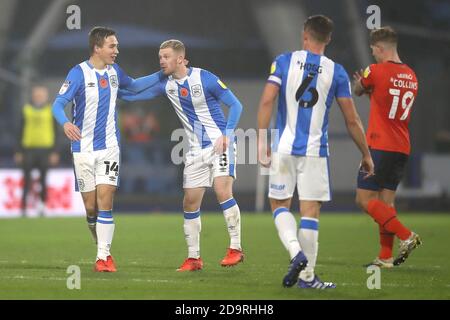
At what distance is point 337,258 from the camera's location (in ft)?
34.9

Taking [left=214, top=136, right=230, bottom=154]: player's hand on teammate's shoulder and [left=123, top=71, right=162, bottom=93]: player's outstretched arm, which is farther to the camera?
[left=123, top=71, right=162, bottom=93]: player's outstretched arm

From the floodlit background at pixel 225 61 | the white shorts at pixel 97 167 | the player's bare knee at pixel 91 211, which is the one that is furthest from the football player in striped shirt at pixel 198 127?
the floodlit background at pixel 225 61

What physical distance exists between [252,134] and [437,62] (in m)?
4.75

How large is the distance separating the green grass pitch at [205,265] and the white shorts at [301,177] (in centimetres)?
69

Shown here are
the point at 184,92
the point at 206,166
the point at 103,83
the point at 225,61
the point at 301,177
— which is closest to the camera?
the point at 301,177

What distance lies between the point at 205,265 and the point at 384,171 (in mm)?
1835

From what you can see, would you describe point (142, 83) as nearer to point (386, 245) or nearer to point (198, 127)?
point (198, 127)

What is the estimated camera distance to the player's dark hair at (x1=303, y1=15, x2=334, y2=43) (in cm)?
768

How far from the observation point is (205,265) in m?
9.71

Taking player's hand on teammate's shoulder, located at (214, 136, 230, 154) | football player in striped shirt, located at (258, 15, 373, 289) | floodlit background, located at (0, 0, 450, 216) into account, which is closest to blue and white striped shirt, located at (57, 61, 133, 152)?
player's hand on teammate's shoulder, located at (214, 136, 230, 154)

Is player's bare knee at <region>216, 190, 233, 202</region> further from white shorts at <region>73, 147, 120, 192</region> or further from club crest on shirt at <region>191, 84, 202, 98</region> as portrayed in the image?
white shorts at <region>73, 147, 120, 192</region>

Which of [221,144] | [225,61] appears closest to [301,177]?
[221,144]

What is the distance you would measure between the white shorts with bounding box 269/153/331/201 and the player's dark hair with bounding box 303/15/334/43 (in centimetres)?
87
